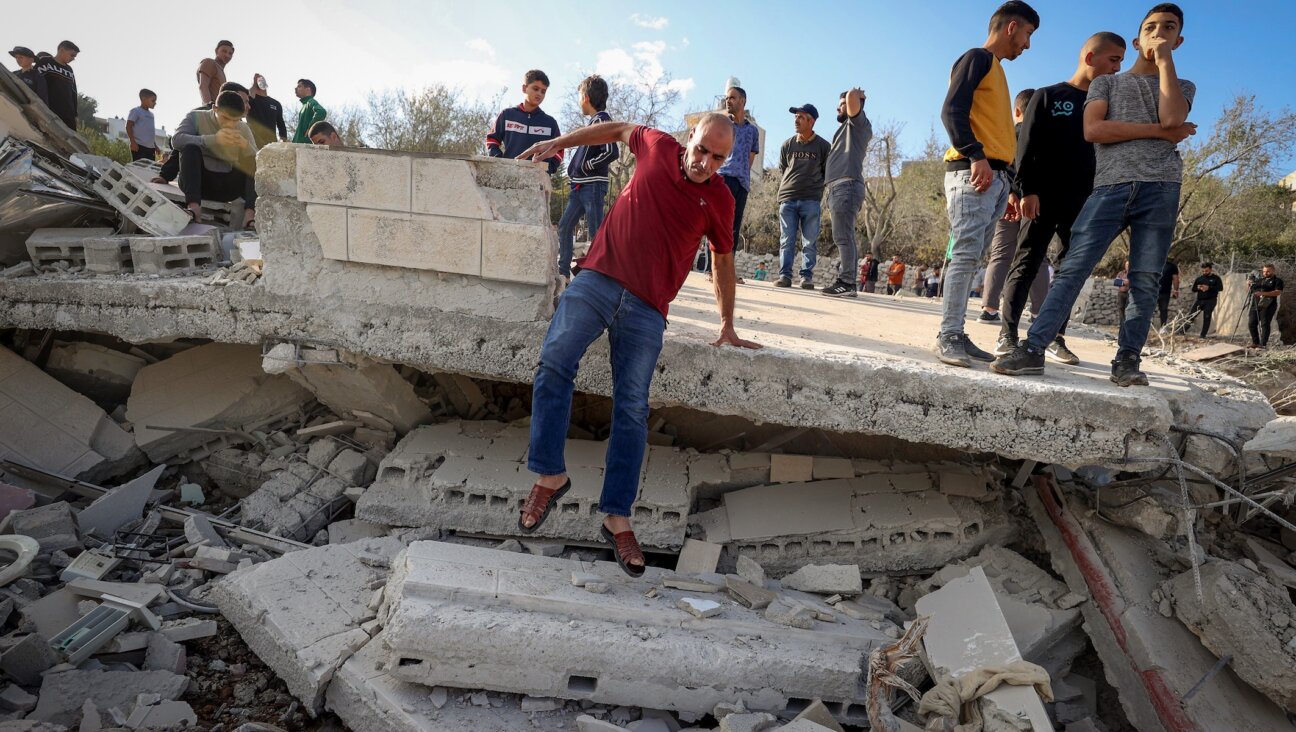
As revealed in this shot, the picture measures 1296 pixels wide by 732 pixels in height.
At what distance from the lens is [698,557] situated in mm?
3498

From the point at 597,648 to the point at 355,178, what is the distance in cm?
266

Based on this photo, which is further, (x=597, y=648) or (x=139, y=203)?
(x=139, y=203)

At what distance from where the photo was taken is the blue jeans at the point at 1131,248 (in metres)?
3.11

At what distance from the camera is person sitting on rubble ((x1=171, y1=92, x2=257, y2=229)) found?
18.2 feet

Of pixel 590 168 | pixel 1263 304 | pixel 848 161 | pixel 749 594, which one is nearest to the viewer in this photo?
pixel 749 594

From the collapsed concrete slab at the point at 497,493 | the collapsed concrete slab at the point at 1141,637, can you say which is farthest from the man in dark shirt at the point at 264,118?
the collapsed concrete slab at the point at 1141,637

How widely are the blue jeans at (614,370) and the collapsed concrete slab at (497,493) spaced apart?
826 mm

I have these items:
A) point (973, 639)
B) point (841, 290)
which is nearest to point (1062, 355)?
point (973, 639)

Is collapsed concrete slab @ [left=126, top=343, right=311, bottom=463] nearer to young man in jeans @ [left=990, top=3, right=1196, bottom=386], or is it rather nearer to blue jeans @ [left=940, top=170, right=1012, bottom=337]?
blue jeans @ [left=940, top=170, right=1012, bottom=337]

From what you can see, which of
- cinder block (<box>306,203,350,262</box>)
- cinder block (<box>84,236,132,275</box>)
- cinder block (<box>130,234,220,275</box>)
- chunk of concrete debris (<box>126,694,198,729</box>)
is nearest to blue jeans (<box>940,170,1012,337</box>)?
cinder block (<box>306,203,350,262</box>)

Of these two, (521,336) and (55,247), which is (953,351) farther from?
(55,247)

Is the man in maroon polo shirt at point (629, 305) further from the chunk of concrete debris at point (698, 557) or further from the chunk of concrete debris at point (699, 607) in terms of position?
the chunk of concrete debris at point (698, 557)

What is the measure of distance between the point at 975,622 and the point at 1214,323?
51.6 feet

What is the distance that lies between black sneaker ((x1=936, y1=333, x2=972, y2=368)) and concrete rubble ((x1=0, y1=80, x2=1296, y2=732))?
6.5 inches
